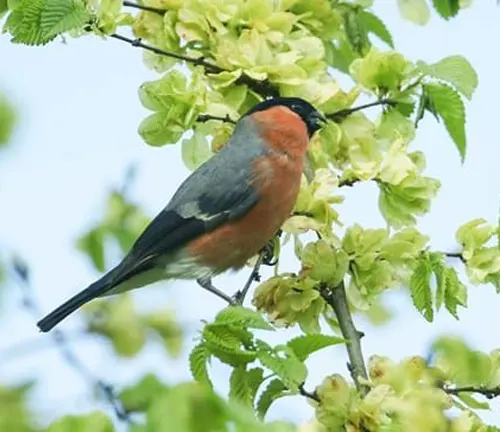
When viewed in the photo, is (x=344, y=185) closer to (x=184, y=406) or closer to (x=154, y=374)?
(x=154, y=374)

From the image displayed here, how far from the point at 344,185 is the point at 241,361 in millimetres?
494

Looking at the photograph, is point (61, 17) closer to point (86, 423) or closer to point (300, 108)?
point (300, 108)

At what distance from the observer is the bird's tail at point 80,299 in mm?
2662

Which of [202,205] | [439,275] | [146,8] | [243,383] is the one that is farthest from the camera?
[202,205]

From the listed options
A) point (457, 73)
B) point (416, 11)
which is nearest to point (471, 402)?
point (457, 73)

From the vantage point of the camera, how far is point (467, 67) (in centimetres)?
199

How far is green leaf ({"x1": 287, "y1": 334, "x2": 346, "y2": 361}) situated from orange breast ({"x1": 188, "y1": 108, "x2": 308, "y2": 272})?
1130 mm

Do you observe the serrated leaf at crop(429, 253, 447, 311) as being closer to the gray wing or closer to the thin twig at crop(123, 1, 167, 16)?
the thin twig at crop(123, 1, 167, 16)

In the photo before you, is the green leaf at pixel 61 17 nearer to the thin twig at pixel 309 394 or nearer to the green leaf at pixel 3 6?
the green leaf at pixel 3 6

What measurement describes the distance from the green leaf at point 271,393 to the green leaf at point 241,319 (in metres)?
0.16

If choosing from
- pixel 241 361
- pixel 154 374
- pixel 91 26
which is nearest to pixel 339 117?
pixel 91 26

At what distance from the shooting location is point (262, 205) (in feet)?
9.18

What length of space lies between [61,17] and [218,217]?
1.11 m

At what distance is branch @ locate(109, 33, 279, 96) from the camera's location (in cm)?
199
